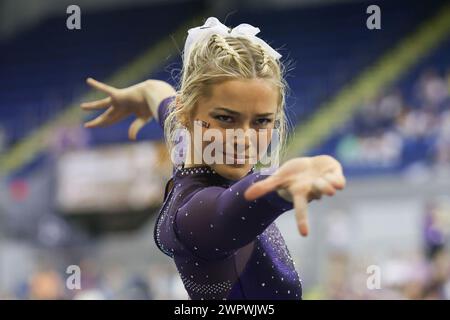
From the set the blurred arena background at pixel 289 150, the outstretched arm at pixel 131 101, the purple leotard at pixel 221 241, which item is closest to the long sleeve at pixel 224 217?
the purple leotard at pixel 221 241

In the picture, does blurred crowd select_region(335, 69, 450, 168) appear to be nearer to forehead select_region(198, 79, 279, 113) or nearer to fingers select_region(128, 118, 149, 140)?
fingers select_region(128, 118, 149, 140)

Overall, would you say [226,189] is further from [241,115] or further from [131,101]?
[131,101]

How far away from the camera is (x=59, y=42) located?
9938 mm

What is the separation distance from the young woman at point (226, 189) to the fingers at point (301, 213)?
3.3 inches

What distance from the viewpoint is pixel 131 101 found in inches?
80.2

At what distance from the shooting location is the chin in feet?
4.75

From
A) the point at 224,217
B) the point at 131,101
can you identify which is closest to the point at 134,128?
the point at 131,101

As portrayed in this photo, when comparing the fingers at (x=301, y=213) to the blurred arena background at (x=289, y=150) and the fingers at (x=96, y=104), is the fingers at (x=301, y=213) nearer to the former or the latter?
the fingers at (x=96, y=104)

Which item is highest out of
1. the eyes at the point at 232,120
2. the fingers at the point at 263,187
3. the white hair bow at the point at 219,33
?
the white hair bow at the point at 219,33

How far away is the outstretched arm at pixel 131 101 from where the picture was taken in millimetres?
1986

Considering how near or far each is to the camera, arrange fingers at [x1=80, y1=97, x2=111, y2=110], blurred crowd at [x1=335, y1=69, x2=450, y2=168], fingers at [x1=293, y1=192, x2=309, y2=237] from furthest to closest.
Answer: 1. blurred crowd at [x1=335, y1=69, x2=450, y2=168]
2. fingers at [x1=80, y1=97, x2=111, y2=110]
3. fingers at [x1=293, y1=192, x2=309, y2=237]

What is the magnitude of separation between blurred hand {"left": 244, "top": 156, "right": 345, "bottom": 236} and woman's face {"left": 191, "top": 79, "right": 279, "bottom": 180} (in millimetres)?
225

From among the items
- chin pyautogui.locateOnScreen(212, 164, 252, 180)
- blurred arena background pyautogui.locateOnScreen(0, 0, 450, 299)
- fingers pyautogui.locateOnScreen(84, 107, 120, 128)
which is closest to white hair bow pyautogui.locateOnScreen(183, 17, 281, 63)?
chin pyautogui.locateOnScreen(212, 164, 252, 180)

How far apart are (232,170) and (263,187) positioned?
30 centimetres
